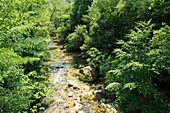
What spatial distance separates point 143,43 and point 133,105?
301cm

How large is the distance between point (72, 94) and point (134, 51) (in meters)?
4.92

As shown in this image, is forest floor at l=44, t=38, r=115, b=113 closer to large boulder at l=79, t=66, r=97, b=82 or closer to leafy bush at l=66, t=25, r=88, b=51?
large boulder at l=79, t=66, r=97, b=82

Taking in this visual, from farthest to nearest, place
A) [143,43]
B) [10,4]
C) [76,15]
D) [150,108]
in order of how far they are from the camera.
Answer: [76,15]
[143,43]
[150,108]
[10,4]

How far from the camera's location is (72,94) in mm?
11312

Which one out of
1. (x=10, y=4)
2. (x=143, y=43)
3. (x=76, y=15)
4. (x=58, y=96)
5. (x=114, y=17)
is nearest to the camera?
(x=10, y=4)

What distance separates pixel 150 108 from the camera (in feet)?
25.0

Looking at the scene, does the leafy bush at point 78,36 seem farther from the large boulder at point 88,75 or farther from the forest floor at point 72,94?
the large boulder at point 88,75

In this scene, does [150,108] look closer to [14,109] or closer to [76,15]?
[14,109]

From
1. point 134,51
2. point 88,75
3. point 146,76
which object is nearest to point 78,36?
point 88,75

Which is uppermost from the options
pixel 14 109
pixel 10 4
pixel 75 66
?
pixel 10 4

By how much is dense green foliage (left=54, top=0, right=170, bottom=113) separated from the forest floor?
102 cm

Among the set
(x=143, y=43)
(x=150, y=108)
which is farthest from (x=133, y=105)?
(x=143, y=43)

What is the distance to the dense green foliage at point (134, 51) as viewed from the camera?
306 inches

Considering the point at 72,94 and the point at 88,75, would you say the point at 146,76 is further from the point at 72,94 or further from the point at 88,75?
the point at 88,75
